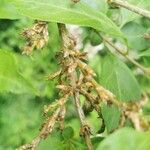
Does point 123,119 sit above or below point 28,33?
below

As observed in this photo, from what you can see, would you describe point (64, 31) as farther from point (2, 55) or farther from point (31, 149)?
point (31, 149)

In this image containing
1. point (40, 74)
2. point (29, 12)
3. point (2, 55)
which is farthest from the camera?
point (40, 74)

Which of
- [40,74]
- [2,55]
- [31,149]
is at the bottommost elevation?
[40,74]

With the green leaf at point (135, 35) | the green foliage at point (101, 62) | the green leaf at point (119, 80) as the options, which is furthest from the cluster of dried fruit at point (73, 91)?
the green leaf at point (135, 35)

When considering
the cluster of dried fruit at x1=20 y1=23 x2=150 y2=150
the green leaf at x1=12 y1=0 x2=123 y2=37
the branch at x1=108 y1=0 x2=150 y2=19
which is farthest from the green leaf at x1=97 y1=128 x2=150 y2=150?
the branch at x1=108 y1=0 x2=150 y2=19

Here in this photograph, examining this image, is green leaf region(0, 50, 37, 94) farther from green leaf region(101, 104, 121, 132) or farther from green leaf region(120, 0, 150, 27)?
green leaf region(120, 0, 150, 27)

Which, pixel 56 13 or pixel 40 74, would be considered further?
pixel 40 74

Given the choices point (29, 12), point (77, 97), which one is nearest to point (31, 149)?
point (77, 97)

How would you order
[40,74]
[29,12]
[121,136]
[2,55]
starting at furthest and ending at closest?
1. [40,74]
2. [2,55]
3. [29,12]
4. [121,136]
